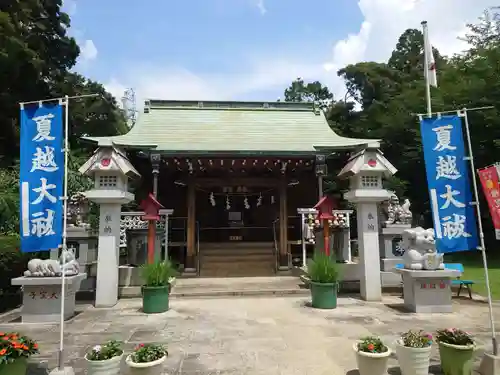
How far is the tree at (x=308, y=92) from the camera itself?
137 feet

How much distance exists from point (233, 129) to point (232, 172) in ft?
6.39

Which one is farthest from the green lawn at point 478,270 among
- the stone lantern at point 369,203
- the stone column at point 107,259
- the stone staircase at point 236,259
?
the stone column at point 107,259

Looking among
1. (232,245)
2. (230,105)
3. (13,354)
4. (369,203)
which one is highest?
(230,105)

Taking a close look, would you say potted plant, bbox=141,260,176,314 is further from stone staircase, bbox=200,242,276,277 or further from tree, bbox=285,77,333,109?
tree, bbox=285,77,333,109

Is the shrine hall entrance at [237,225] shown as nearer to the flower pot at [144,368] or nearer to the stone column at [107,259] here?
the stone column at [107,259]

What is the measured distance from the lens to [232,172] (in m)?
14.3

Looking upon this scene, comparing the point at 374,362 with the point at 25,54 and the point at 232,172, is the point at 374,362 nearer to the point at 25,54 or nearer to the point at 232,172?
the point at 232,172

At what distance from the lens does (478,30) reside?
26406 mm

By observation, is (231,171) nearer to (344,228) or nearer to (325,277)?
(344,228)

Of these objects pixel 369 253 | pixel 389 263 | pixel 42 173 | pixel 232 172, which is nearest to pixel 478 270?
pixel 389 263

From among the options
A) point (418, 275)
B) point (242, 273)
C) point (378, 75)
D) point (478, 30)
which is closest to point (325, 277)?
point (418, 275)

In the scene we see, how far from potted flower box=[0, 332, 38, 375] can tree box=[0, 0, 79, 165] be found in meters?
19.1

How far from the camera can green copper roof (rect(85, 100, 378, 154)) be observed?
1248cm

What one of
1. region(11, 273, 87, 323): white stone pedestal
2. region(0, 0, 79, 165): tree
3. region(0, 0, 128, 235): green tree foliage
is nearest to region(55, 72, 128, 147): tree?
region(0, 0, 128, 235): green tree foliage
